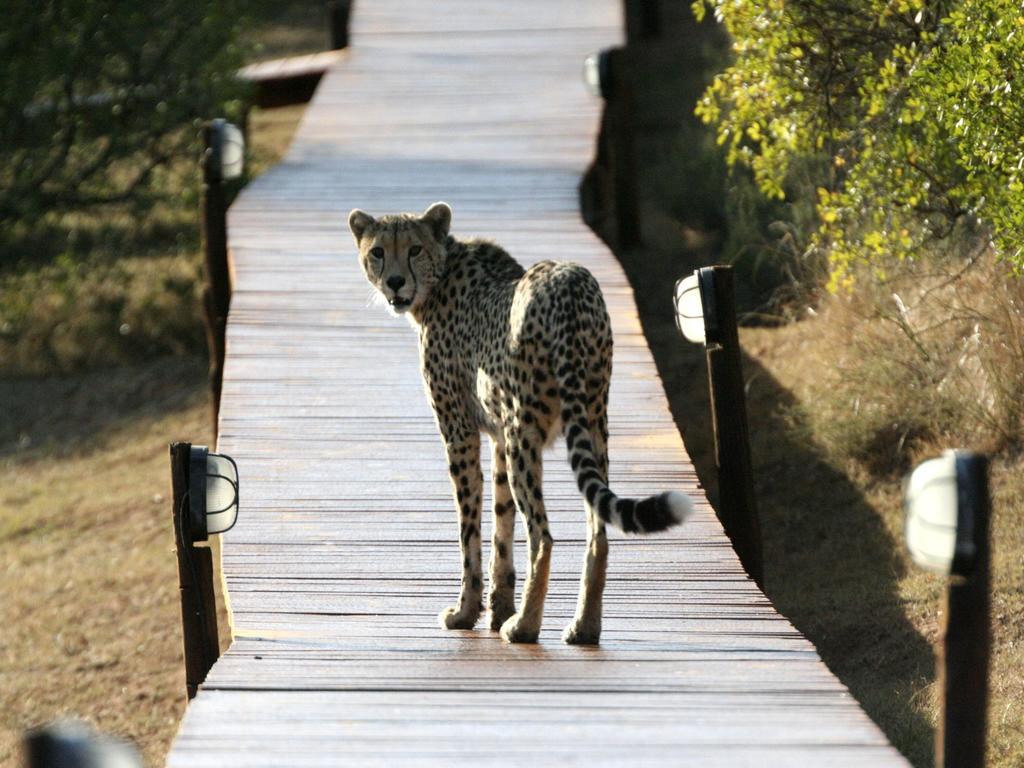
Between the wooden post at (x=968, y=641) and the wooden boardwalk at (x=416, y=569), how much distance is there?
24cm

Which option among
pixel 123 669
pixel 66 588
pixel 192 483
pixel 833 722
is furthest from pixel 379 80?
pixel 833 722

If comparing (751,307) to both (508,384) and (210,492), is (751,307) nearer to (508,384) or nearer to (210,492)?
(508,384)

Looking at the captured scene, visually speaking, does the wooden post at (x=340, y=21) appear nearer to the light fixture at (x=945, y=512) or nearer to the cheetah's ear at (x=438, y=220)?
the cheetah's ear at (x=438, y=220)

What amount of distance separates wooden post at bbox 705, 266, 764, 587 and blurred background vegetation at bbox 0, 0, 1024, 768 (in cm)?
75

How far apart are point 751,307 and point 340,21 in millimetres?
6305

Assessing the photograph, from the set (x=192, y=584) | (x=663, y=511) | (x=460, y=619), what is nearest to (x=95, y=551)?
(x=192, y=584)

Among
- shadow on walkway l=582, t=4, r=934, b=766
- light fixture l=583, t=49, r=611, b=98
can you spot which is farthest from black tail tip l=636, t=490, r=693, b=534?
light fixture l=583, t=49, r=611, b=98

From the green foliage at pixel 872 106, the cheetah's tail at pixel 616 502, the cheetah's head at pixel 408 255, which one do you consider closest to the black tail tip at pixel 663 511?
the cheetah's tail at pixel 616 502

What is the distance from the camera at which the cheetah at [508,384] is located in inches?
205

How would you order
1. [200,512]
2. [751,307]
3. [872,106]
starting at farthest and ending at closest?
[751,307] → [872,106] → [200,512]

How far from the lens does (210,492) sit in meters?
5.58

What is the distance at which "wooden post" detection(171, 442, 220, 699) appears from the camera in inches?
224

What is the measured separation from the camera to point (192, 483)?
555 centimetres

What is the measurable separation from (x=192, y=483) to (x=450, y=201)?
19.2 ft
